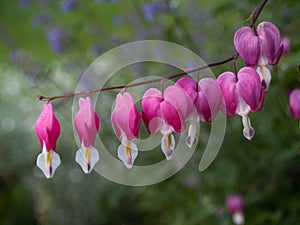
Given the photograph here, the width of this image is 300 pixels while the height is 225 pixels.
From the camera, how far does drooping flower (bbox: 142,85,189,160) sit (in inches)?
34.3

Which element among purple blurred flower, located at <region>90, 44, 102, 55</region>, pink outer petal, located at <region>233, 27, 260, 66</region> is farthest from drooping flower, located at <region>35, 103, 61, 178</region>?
purple blurred flower, located at <region>90, 44, 102, 55</region>

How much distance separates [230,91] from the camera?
0.87 meters

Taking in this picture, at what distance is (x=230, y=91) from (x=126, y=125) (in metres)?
0.18

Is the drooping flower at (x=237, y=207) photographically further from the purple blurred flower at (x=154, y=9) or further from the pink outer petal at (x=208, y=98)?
the pink outer petal at (x=208, y=98)

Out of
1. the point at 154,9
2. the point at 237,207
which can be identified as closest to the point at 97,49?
the point at 154,9

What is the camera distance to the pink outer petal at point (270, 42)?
34.1 inches

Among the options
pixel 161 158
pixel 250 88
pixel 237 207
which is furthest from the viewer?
pixel 161 158

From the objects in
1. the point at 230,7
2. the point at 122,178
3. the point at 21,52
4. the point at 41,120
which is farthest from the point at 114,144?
the point at 41,120

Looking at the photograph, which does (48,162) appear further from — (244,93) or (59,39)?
(59,39)

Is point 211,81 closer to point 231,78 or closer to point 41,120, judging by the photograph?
point 231,78

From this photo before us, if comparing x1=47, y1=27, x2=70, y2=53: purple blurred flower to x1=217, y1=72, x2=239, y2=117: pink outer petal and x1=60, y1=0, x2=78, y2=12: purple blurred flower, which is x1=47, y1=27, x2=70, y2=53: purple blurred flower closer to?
x1=60, y1=0, x2=78, y2=12: purple blurred flower

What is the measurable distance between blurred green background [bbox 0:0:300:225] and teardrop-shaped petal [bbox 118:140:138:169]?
0.96ft

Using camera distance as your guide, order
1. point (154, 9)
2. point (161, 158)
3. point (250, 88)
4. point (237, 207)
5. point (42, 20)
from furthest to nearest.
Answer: point (42, 20) < point (161, 158) < point (154, 9) < point (237, 207) < point (250, 88)

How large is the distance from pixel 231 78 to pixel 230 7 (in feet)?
1.67
